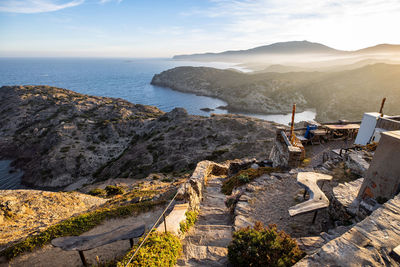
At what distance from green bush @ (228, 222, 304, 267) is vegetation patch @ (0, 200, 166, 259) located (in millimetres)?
7243

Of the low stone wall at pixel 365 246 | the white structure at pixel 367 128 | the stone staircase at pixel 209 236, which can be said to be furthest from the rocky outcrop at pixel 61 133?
the white structure at pixel 367 128

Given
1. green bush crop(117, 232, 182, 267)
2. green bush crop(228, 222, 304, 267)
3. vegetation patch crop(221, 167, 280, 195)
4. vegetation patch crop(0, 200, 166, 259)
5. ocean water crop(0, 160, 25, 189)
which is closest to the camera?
green bush crop(117, 232, 182, 267)

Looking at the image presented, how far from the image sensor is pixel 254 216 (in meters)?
10.0

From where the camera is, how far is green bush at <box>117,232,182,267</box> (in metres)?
5.70

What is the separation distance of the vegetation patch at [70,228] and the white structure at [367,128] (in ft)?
65.2

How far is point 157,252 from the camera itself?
611 centimetres

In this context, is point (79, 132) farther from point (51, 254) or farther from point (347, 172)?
point (347, 172)

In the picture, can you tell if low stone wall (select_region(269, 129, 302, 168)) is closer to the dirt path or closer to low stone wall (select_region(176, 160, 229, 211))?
low stone wall (select_region(176, 160, 229, 211))

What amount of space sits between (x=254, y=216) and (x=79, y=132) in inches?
2794

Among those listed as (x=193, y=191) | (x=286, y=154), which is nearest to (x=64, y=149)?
(x=193, y=191)

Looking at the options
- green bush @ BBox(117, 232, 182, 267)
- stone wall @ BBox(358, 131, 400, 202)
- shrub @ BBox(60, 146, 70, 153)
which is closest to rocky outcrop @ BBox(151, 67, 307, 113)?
shrub @ BBox(60, 146, 70, 153)

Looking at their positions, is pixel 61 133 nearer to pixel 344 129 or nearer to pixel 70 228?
pixel 70 228

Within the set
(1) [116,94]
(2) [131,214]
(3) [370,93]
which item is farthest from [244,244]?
(1) [116,94]

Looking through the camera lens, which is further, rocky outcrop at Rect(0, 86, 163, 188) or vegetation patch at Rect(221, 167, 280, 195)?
rocky outcrop at Rect(0, 86, 163, 188)
